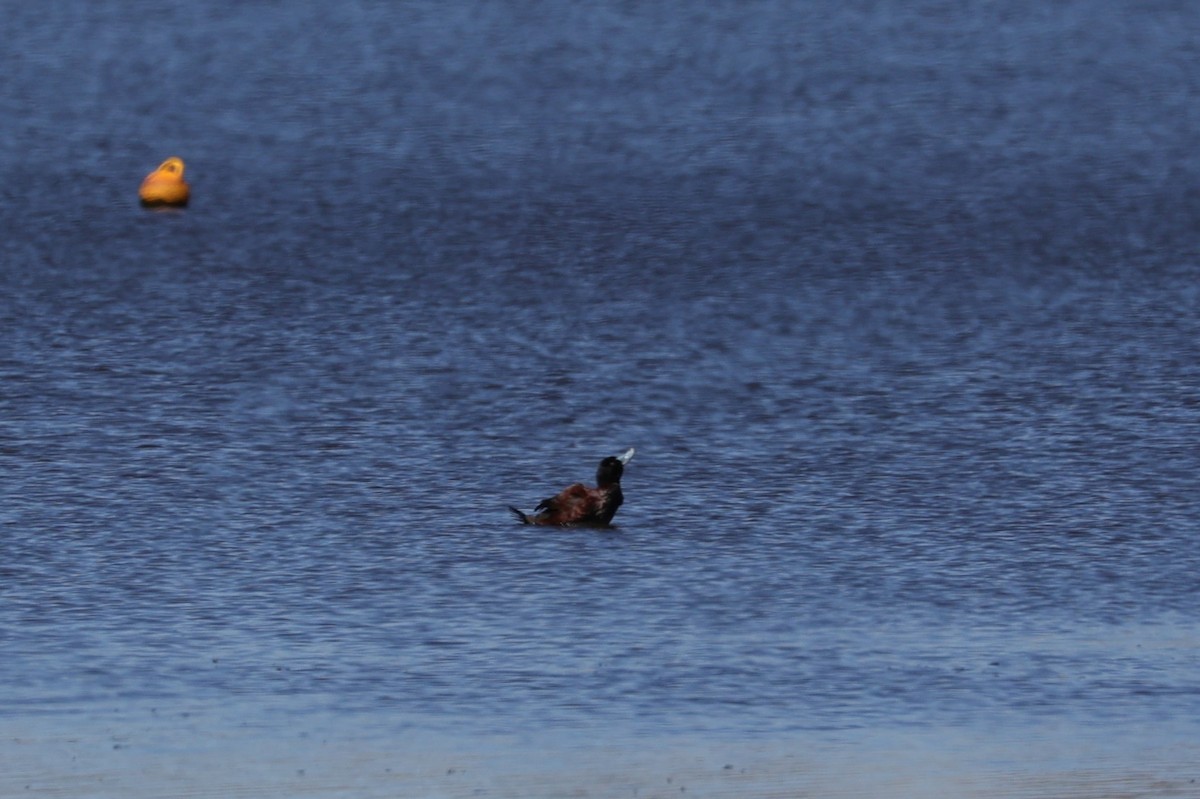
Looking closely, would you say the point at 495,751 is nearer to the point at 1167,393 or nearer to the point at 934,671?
the point at 934,671

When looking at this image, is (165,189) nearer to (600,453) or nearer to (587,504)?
(600,453)

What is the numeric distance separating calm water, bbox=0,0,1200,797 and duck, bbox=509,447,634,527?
0.16 meters

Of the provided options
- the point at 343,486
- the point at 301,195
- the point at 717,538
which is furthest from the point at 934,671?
the point at 301,195

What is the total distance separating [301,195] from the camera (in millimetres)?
39594

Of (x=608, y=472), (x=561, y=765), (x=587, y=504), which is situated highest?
(x=608, y=472)

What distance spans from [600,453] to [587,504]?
3090mm

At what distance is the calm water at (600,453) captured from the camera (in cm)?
1212

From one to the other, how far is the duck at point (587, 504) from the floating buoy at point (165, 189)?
854 inches

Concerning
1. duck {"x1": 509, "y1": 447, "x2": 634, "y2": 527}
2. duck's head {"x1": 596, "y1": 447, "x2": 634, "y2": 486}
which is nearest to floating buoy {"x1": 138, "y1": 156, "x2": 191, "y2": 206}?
duck {"x1": 509, "y1": 447, "x2": 634, "y2": 527}

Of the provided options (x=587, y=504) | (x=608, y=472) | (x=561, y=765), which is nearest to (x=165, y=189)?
(x=608, y=472)

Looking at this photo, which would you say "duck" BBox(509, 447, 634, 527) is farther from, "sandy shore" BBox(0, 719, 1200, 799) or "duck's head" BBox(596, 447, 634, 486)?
"sandy shore" BBox(0, 719, 1200, 799)

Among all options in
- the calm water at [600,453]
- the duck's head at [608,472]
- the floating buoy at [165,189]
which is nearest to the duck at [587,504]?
the duck's head at [608,472]

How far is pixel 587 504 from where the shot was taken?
16.5m

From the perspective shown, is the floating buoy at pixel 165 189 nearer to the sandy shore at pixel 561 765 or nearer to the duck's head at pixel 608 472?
the duck's head at pixel 608 472
